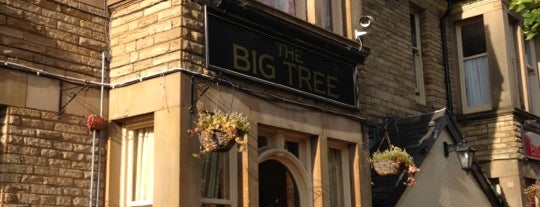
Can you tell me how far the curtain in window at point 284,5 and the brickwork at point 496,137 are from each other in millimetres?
7036

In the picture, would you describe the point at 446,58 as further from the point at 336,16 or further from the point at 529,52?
the point at 336,16

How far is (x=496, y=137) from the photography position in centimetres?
1391

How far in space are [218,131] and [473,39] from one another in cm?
1003

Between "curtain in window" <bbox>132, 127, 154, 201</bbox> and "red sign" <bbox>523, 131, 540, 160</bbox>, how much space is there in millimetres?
9518

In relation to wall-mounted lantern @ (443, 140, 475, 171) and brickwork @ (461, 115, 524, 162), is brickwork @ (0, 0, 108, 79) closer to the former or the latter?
wall-mounted lantern @ (443, 140, 475, 171)

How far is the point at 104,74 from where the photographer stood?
24.2ft

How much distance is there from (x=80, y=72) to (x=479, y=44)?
10248mm

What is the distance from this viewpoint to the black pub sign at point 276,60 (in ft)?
23.7

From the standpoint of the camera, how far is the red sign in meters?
14.1

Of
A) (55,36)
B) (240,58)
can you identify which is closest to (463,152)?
(240,58)

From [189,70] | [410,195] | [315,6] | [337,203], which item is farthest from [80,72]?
[410,195]

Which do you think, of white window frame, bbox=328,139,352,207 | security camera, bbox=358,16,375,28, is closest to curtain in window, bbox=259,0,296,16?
security camera, bbox=358,16,375,28

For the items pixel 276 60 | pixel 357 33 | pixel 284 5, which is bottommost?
pixel 276 60

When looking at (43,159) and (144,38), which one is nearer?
(43,159)
